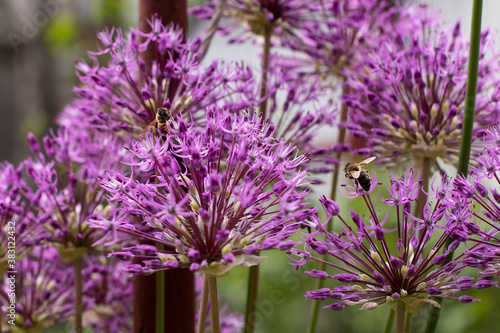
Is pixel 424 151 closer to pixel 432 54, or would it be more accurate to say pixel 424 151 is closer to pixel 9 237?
pixel 432 54

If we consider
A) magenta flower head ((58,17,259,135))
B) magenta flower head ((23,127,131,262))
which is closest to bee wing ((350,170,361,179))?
magenta flower head ((58,17,259,135))

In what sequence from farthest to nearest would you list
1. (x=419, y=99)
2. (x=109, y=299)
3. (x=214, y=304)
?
(x=109, y=299) < (x=419, y=99) < (x=214, y=304)

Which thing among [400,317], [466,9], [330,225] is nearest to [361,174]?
[330,225]

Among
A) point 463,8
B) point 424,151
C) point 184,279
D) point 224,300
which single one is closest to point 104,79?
point 184,279

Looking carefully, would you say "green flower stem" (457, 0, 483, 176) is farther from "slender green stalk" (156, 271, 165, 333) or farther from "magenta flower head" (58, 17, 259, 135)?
"slender green stalk" (156, 271, 165, 333)

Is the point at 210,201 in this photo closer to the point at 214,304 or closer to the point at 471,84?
the point at 214,304

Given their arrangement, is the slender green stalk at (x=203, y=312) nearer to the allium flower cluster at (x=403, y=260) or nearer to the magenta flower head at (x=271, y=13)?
the allium flower cluster at (x=403, y=260)

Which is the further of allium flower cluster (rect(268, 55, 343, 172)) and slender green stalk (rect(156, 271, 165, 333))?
allium flower cluster (rect(268, 55, 343, 172))
